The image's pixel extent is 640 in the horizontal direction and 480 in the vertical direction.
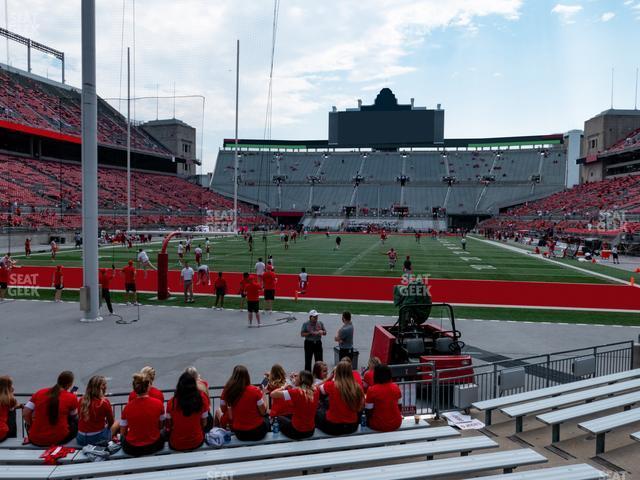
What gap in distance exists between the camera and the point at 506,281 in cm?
2367

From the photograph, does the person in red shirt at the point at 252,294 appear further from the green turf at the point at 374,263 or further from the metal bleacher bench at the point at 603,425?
the metal bleacher bench at the point at 603,425

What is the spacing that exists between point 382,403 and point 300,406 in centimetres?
98

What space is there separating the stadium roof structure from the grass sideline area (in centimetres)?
9004

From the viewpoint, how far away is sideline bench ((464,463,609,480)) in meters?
4.45

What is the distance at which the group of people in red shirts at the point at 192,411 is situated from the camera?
5105mm

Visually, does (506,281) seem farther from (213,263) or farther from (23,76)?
(23,76)

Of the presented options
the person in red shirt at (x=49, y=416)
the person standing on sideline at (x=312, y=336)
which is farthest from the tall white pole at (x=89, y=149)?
the person in red shirt at (x=49, y=416)

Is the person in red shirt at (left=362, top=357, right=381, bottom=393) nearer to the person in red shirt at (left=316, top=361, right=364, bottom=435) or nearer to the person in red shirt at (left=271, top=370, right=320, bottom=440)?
the person in red shirt at (left=316, top=361, right=364, bottom=435)

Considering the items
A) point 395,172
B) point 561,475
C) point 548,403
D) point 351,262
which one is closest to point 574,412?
point 548,403

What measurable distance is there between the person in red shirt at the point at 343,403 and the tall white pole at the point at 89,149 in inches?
406

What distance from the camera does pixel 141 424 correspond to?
199 inches

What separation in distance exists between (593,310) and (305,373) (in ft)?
47.4

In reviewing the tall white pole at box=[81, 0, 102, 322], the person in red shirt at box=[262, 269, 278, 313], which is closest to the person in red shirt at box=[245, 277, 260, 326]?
the person in red shirt at box=[262, 269, 278, 313]

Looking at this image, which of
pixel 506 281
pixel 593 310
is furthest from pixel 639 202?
pixel 593 310
